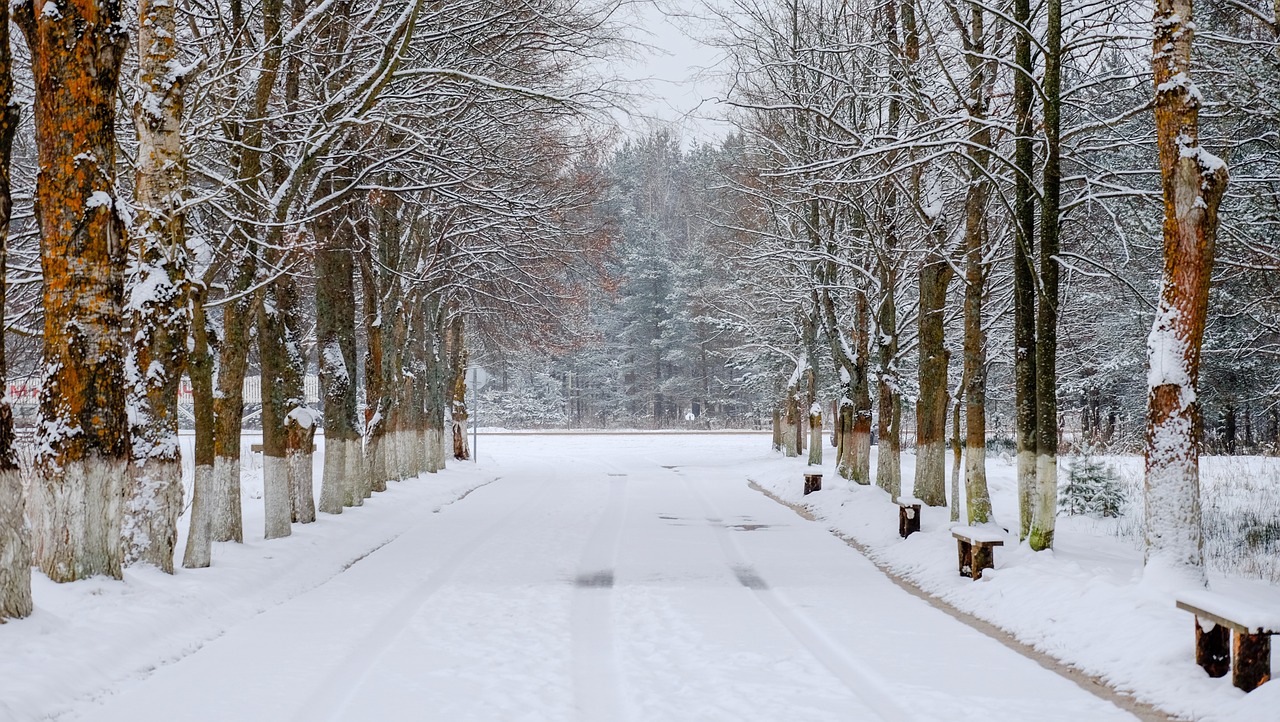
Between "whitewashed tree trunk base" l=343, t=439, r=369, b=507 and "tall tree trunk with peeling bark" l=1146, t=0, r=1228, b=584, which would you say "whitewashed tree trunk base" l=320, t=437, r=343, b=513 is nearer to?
"whitewashed tree trunk base" l=343, t=439, r=369, b=507

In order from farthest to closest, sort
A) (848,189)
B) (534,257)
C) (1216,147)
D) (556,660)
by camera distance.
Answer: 1. (534,257)
2. (848,189)
3. (1216,147)
4. (556,660)

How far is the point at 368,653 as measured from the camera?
763 centimetres

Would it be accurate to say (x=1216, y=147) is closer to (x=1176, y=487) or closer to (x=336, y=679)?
(x=1176, y=487)

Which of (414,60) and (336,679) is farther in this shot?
(414,60)

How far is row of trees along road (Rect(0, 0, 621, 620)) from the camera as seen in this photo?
27.2 ft

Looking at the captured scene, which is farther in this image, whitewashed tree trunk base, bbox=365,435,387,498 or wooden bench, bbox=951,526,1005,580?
whitewashed tree trunk base, bbox=365,435,387,498

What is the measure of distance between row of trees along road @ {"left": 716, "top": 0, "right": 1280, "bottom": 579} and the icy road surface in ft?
8.75

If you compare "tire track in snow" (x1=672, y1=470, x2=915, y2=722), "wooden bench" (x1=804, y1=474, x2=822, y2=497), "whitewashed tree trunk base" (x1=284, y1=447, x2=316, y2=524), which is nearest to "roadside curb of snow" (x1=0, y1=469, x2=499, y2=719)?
"whitewashed tree trunk base" (x1=284, y1=447, x2=316, y2=524)

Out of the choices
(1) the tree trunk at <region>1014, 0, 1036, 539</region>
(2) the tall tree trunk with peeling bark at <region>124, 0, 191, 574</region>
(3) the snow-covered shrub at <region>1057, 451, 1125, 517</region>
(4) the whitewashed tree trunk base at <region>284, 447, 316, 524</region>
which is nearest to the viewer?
(2) the tall tree trunk with peeling bark at <region>124, 0, 191, 574</region>

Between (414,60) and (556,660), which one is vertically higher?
(414,60)

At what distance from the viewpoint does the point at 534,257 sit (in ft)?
85.4

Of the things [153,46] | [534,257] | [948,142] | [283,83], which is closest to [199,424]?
[153,46]

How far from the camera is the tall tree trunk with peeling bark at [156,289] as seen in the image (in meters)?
9.75

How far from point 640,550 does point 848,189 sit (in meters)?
9.22
